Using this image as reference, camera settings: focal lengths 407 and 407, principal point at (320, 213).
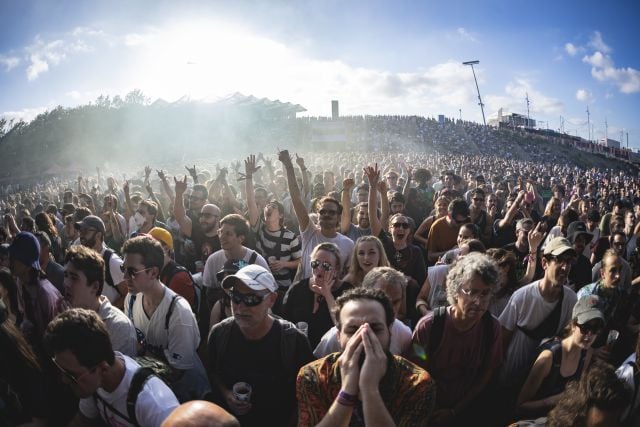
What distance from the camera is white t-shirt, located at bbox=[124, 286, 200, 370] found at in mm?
2713

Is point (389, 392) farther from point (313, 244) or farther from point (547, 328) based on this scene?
point (313, 244)

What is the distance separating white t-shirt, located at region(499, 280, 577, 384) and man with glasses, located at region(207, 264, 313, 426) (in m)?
1.60

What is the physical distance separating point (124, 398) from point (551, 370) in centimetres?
250

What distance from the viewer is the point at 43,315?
3.02 metres

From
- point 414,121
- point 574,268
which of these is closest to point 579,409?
point 574,268

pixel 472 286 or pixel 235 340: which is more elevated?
pixel 472 286

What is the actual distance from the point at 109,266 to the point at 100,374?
6.55 ft

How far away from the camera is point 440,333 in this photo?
8.63 feet

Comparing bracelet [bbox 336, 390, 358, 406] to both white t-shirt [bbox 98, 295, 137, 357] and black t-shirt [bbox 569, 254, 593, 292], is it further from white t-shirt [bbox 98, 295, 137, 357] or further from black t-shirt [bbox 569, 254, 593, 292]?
black t-shirt [bbox 569, 254, 593, 292]

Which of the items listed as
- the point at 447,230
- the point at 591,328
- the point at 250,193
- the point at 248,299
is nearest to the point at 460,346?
the point at 591,328

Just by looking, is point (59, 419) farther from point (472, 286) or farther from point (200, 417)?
point (472, 286)

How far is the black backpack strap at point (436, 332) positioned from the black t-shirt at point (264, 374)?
2.57 feet

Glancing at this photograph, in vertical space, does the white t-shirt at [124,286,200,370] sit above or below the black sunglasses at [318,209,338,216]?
below

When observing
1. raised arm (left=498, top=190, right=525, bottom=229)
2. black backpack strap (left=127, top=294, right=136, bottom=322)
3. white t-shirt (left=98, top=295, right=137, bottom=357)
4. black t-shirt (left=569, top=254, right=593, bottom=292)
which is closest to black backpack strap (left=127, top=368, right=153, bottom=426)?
white t-shirt (left=98, top=295, right=137, bottom=357)
